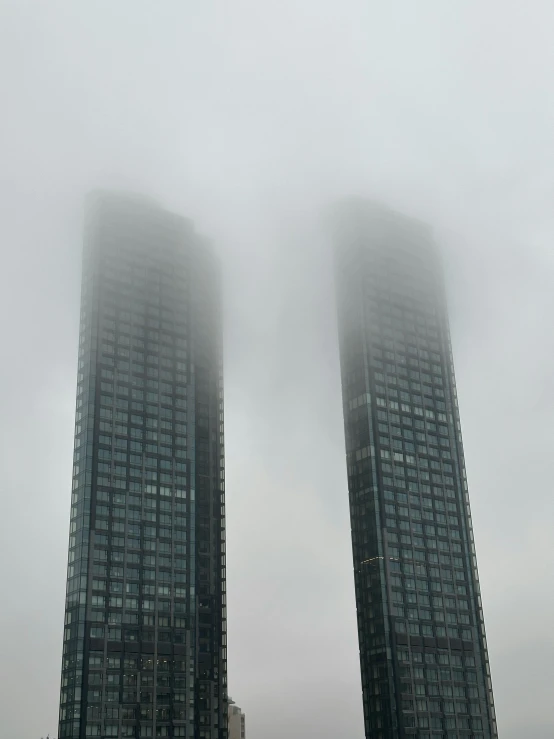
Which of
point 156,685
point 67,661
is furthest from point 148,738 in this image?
point 67,661

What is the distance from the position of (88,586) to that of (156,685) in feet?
89.7

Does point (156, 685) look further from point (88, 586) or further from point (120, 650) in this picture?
point (88, 586)

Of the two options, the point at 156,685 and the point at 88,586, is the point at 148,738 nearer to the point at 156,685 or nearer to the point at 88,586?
the point at 156,685

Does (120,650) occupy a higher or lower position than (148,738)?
higher

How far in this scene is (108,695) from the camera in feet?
629

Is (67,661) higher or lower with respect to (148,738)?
higher

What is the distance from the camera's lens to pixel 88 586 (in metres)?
200

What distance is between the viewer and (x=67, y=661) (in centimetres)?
19475

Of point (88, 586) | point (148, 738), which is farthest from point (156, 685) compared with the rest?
point (88, 586)

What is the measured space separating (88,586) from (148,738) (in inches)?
1406

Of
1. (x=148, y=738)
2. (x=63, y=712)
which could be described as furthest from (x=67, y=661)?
(x=148, y=738)

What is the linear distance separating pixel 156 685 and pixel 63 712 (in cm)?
2110

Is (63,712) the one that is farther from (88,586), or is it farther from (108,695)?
(88,586)

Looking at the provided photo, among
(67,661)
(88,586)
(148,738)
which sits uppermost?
(88,586)
